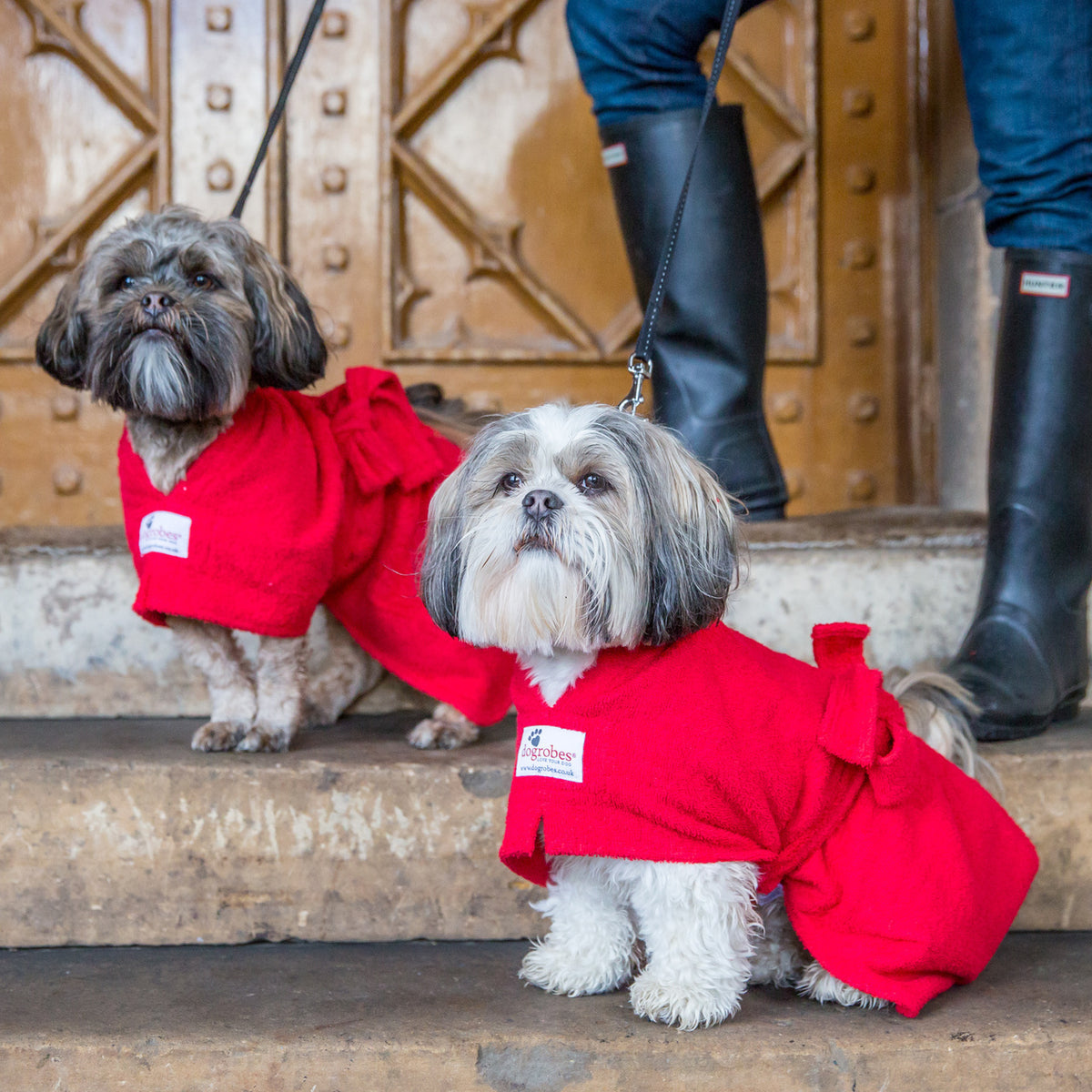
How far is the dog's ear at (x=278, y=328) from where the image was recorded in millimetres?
2154

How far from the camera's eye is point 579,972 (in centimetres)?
167

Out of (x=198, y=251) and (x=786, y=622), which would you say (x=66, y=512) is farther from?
(x=786, y=622)

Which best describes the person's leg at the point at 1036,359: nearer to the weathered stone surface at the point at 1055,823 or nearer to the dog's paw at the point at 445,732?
the weathered stone surface at the point at 1055,823

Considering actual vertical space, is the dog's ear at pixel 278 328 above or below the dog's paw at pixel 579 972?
above

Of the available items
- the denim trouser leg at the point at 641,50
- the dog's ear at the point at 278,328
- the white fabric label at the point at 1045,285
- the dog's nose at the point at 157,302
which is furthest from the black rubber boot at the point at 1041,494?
the dog's nose at the point at 157,302

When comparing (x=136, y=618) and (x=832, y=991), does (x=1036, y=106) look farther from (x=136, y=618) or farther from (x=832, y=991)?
(x=136, y=618)

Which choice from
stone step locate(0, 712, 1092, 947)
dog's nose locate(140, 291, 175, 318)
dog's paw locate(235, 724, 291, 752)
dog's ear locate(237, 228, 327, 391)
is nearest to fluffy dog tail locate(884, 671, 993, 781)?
stone step locate(0, 712, 1092, 947)

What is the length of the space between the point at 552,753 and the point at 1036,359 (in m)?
1.20

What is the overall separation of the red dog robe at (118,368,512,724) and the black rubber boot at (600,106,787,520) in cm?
51

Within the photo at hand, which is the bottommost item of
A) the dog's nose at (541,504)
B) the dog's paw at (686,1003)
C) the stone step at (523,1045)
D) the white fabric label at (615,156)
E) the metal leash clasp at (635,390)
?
the stone step at (523,1045)

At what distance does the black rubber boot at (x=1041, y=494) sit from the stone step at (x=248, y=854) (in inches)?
35.8

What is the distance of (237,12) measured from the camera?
10.3 feet

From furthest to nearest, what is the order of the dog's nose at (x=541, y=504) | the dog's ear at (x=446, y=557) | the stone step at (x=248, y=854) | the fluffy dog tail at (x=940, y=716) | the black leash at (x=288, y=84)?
the black leash at (x=288, y=84) → the stone step at (x=248, y=854) → the fluffy dog tail at (x=940, y=716) → the dog's ear at (x=446, y=557) → the dog's nose at (x=541, y=504)

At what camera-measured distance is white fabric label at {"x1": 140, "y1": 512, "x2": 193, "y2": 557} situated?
2.03 meters
